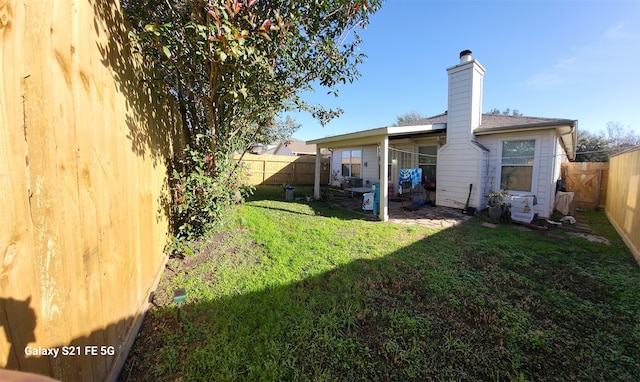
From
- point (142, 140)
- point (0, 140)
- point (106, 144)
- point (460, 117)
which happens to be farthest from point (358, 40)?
point (460, 117)

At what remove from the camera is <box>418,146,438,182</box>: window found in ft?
30.5

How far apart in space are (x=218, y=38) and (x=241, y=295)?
2702 millimetres

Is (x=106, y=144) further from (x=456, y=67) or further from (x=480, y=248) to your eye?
(x=456, y=67)

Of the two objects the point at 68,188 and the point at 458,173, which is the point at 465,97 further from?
the point at 68,188

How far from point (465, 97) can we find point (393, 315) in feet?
24.5

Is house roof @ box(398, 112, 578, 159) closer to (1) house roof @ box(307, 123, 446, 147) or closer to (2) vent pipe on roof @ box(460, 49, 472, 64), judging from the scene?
(1) house roof @ box(307, 123, 446, 147)

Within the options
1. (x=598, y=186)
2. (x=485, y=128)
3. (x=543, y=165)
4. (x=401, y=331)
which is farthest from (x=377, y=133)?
(x=598, y=186)

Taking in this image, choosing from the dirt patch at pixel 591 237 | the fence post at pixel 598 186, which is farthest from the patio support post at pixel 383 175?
the fence post at pixel 598 186

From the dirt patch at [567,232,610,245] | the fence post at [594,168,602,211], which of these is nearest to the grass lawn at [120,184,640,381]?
the dirt patch at [567,232,610,245]

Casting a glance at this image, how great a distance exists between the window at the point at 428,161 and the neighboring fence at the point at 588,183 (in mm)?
4992

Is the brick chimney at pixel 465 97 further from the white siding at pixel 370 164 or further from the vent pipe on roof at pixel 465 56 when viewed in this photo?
the white siding at pixel 370 164

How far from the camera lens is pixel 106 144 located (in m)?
1.71

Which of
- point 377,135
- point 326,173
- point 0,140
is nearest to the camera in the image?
point 0,140

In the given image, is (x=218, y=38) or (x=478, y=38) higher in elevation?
(x=478, y=38)
